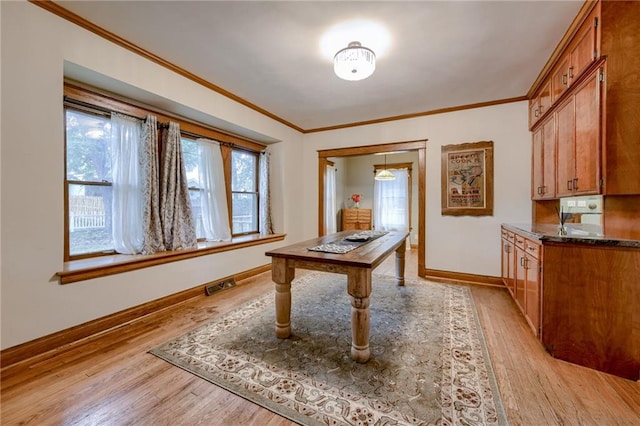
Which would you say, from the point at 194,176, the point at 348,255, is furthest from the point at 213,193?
the point at 348,255

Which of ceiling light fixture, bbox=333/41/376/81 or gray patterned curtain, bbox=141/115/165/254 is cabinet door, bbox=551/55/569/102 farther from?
gray patterned curtain, bbox=141/115/165/254

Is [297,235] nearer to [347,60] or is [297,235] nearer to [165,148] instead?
[165,148]

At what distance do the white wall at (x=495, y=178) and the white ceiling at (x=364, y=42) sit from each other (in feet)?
1.15

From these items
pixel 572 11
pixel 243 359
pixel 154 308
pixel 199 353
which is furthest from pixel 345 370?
pixel 572 11

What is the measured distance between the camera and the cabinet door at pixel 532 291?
79.0 inches

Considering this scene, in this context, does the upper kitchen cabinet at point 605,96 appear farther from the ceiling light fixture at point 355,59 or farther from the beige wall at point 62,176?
the ceiling light fixture at point 355,59

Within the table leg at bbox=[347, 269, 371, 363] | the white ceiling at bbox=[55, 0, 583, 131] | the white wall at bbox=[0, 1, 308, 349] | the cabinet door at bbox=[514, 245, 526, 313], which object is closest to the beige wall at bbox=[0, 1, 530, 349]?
the white wall at bbox=[0, 1, 308, 349]

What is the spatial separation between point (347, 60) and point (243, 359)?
250 cm

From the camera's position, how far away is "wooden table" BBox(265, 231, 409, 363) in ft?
5.96

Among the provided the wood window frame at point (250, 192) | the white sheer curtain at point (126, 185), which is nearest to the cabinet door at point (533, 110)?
the wood window frame at point (250, 192)

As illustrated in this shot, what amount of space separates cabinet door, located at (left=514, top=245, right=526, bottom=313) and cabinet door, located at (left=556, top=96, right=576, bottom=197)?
0.67 m

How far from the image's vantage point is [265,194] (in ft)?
14.5

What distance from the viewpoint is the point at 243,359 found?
1854 mm

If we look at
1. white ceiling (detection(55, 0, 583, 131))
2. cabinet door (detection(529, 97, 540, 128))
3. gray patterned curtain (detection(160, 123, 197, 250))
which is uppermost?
white ceiling (detection(55, 0, 583, 131))
